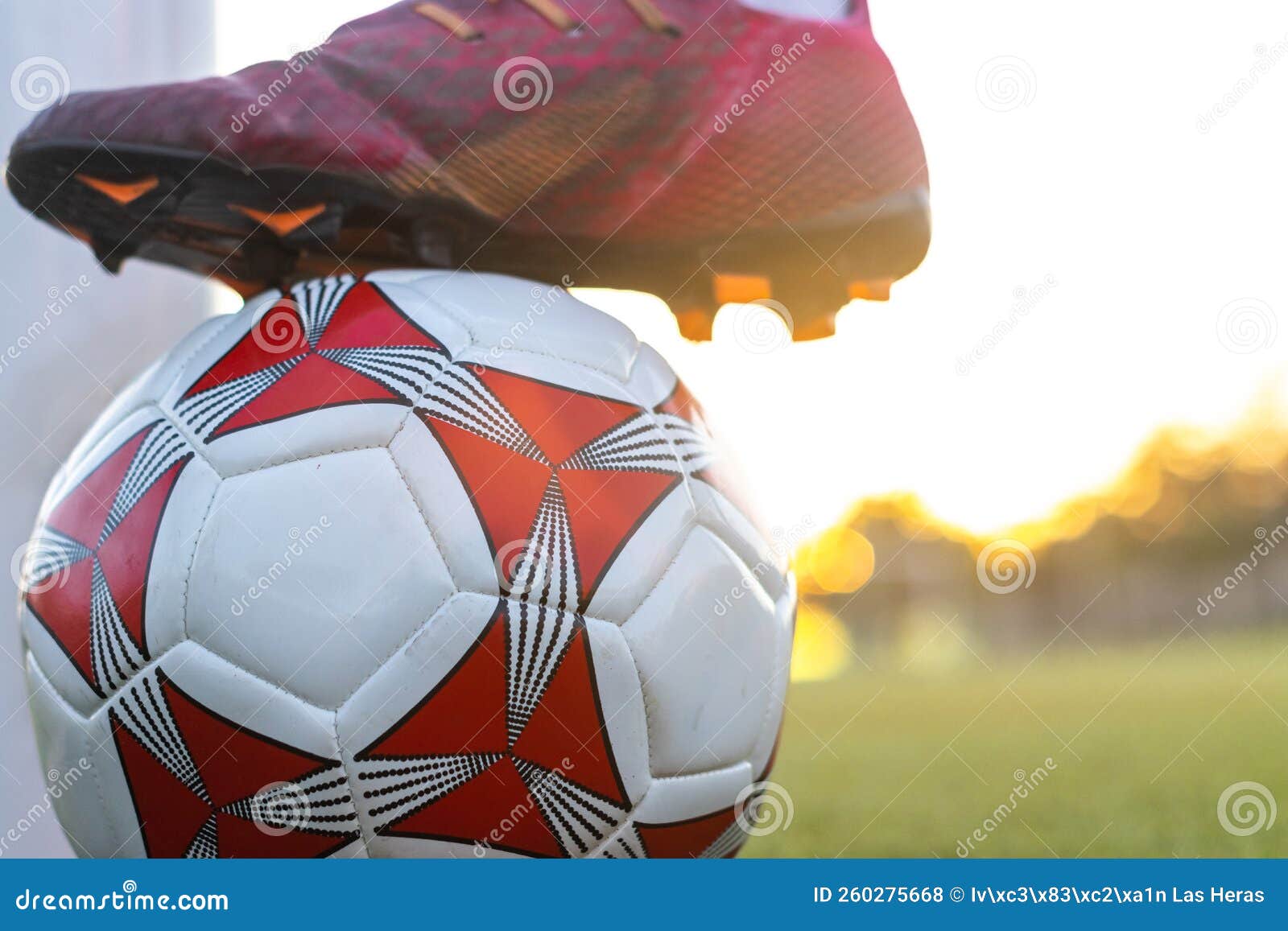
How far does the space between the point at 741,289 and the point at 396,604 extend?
2.83 ft

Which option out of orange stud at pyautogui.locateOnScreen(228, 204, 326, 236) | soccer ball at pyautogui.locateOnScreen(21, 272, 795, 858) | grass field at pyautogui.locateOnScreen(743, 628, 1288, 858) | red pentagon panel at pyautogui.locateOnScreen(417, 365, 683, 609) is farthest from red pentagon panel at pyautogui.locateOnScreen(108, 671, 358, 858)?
grass field at pyautogui.locateOnScreen(743, 628, 1288, 858)

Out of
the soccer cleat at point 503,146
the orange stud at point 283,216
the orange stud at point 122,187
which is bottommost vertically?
the orange stud at point 122,187

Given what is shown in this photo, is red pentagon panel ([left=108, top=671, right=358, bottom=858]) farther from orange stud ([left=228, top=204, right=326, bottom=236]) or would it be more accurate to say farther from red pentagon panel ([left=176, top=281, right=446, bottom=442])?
orange stud ([left=228, top=204, right=326, bottom=236])

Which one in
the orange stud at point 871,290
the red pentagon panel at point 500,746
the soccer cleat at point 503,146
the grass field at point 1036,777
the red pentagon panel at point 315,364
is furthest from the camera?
the grass field at point 1036,777

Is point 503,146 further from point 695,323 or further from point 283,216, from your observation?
point 695,323

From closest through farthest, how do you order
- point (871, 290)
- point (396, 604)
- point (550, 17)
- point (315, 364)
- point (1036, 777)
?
point (396, 604)
point (315, 364)
point (550, 17)
point (871, 290)
point (1036, 777)

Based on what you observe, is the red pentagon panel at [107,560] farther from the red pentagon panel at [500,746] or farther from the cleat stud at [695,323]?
the cleat stud at [695,323]

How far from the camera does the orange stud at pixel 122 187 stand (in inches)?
61.6

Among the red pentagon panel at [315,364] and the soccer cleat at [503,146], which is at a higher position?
the soccer cleat at [503,146]

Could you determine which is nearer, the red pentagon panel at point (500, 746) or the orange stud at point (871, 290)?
the red pentagon panel at point (500, 746)

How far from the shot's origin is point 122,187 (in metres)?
1.58

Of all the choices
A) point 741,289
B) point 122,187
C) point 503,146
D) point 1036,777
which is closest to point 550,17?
point 503,146

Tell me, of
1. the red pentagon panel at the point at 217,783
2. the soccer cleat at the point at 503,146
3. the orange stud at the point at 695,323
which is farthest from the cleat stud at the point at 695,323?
the red pentagon panel at the point at 217,783

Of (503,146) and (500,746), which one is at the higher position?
(503,146)
